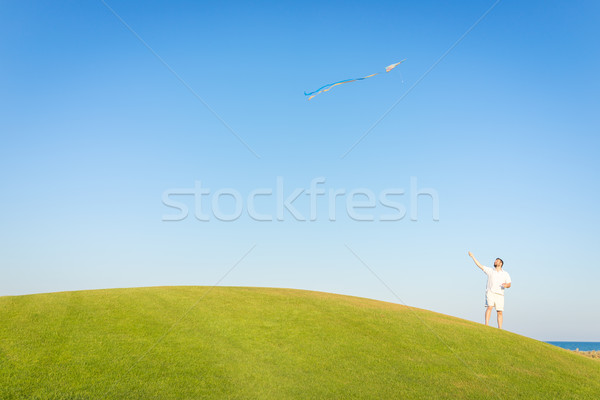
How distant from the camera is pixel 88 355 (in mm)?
14195

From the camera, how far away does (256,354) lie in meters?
15.4

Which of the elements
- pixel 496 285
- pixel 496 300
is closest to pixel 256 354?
pixel 496 285

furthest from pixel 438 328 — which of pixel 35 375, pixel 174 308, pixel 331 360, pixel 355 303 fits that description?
pixel 35 375

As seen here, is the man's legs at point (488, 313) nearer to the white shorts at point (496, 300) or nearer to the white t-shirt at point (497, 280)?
the white shorts at point (496, 300)

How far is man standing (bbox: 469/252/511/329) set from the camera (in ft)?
65.8

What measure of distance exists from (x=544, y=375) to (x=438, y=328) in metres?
5.19

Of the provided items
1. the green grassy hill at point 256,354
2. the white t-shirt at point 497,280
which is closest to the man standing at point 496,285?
the white t-shirt at point 497,280

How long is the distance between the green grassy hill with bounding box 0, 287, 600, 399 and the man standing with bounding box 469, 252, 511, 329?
1.19m

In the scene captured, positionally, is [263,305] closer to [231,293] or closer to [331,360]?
[231,293]

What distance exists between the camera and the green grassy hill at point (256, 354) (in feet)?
41.2

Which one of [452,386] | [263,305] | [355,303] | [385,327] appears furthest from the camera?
[355,303]

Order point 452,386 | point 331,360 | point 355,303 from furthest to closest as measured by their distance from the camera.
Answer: point 355,303 < point 331,360 < point 452,386

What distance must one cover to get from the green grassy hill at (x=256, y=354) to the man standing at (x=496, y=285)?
1.19 metres

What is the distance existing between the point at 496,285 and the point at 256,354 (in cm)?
1170
